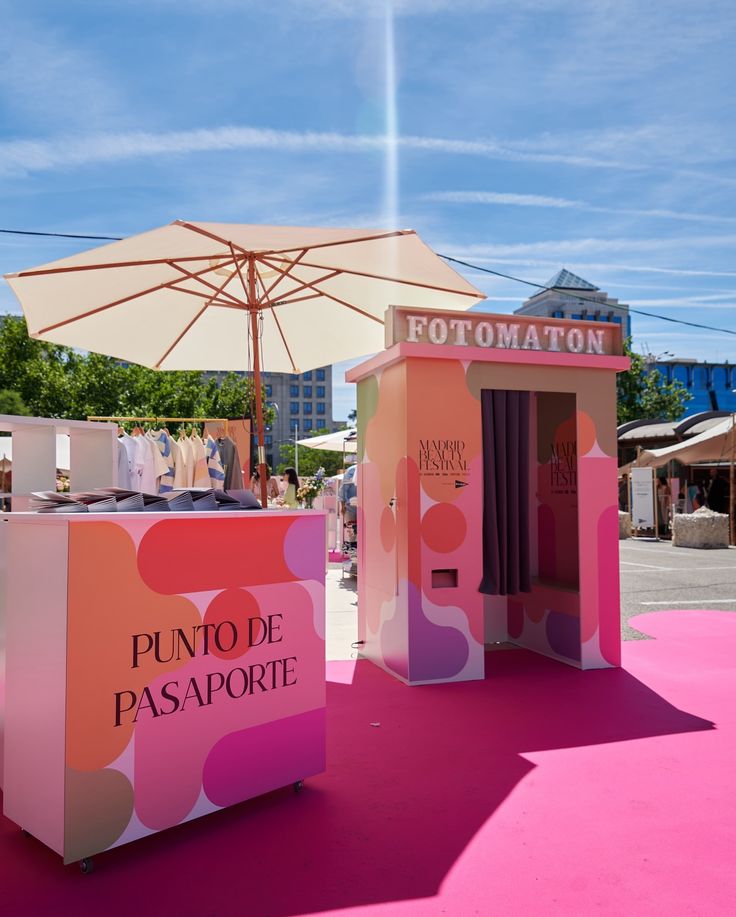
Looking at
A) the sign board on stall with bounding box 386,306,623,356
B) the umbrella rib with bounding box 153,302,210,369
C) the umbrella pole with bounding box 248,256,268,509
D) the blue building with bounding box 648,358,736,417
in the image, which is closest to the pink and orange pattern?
the umbrella pole with bounding box 248,256,268,509

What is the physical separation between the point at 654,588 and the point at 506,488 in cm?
519

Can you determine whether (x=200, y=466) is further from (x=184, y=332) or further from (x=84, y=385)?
(x=84, y=385)

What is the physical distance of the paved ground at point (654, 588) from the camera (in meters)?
7.16

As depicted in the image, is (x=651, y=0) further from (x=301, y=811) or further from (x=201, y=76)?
(x=301, y=811)

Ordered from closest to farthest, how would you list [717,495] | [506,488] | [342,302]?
1. [506,488]
2. [342,302]
3. [717,495]

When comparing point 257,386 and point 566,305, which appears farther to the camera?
point 566,305

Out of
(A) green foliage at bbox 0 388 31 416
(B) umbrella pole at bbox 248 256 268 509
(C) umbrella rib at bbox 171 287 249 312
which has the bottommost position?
(B) umbrella pole at bbox 248 256 268 509

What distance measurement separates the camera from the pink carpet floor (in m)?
2.39

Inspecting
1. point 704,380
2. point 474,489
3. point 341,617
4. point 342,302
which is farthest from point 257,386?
point 704,380

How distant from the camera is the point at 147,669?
2701mm

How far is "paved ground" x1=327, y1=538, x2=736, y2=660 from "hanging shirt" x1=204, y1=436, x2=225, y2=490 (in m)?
1.90

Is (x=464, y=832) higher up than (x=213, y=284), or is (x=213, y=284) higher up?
(x=213, y=284)

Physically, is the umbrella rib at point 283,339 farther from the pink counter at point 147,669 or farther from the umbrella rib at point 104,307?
the pink counter at point 147,669

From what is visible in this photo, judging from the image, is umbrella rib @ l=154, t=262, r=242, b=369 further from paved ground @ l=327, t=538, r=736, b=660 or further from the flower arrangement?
the flower arrangement
